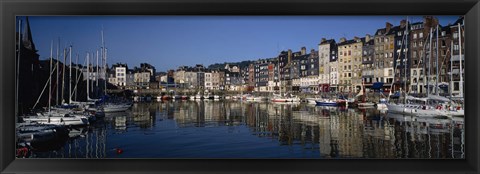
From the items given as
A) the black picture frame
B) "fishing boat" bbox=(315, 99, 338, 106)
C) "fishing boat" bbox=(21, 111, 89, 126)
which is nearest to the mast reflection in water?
"fishing boat" bbox=(21, 111, 89, 126)

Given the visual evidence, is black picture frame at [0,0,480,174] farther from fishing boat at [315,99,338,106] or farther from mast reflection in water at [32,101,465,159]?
fishing boat at [315,99,338,106]

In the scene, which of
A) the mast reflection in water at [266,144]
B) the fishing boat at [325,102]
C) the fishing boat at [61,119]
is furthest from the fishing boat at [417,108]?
the fishing boat at [61,119]

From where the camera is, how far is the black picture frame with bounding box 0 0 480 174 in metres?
3.76

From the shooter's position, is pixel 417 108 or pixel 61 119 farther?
pixel 417 108

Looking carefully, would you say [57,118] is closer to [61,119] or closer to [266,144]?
[61,119]
